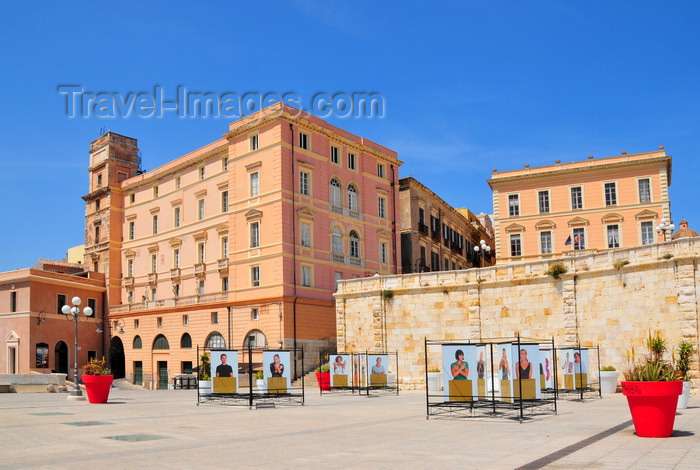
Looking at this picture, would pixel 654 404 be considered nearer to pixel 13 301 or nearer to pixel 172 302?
pixel 172 302

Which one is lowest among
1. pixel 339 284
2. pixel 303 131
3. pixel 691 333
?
pixel 691 333

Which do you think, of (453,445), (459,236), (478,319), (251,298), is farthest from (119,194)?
(453,445)

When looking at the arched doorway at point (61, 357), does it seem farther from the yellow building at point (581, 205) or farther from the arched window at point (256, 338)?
the yellow building at point (581, 205)

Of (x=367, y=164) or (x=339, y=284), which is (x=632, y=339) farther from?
(x=367, y=164)

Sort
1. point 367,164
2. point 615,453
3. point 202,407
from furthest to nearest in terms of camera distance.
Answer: point 367,164
point 202,407
point 615,453

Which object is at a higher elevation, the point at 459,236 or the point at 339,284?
the point at 459,236

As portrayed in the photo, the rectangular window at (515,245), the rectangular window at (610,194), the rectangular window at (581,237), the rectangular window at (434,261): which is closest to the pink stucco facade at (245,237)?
the rectangular window at (434,261)

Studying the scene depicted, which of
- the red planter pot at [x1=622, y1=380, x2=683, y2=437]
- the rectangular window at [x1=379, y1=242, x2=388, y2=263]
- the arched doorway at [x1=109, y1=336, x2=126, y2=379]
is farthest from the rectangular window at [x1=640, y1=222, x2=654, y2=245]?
the arched doorway at [x1=109, y1=336, x2=126, y2=379]

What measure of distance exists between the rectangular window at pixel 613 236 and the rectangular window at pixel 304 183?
23.1m

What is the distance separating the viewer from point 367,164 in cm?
4978

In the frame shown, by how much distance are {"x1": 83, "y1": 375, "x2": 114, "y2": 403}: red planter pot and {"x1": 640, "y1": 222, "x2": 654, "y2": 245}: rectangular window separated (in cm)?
3900

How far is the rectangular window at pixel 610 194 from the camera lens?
166 ft

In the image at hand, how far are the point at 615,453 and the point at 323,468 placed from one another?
4.77 m

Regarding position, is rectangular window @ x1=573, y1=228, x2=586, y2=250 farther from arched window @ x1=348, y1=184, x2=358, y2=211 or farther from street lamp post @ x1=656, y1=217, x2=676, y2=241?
arched window @ x1=348, y1=184, x2=358, y2=211
